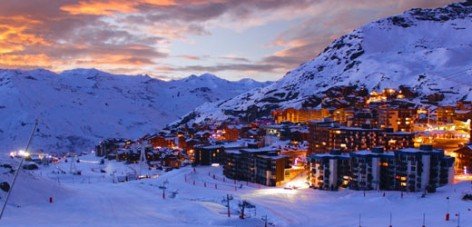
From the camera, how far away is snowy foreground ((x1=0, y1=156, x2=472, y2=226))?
3803cm

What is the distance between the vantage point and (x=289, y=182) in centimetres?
6806

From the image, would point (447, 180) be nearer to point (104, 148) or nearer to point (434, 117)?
point (434, 117)

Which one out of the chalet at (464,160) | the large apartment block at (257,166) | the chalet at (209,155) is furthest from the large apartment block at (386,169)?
the chalet at (209,155)

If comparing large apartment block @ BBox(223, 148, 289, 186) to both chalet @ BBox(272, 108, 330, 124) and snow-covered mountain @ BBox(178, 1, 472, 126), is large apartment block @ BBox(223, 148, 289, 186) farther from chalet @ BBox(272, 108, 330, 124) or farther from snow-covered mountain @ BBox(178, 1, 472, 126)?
snow-covered mountain @ BBox(178, 1, 472, 126)

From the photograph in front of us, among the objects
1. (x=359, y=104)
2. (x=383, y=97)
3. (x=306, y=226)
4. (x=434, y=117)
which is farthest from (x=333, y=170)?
(x=383, y=97)

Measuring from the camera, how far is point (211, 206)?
155 ft

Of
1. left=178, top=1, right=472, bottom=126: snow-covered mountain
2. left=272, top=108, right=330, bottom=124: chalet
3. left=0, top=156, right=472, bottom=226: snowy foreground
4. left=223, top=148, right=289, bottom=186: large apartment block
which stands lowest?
left=0, top=156, right=472, bottom=226: snowy foreground

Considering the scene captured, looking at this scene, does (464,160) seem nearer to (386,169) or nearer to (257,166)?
(386,169)

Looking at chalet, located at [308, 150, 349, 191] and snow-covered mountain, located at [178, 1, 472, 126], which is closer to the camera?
chalet, located at [308, 150, 349, 191]

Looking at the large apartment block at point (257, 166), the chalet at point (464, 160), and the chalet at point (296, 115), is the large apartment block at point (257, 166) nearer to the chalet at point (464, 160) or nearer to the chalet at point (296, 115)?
the chalet at point (464, 160)

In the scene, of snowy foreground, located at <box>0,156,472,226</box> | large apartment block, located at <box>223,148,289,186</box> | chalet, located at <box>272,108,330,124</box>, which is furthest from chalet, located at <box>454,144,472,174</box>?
chalet, located at <box>272,108,330,124</box>

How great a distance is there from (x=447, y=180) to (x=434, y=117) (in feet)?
152

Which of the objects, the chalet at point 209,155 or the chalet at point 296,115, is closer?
the chalet at point 209,155

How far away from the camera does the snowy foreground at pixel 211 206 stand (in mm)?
38031
